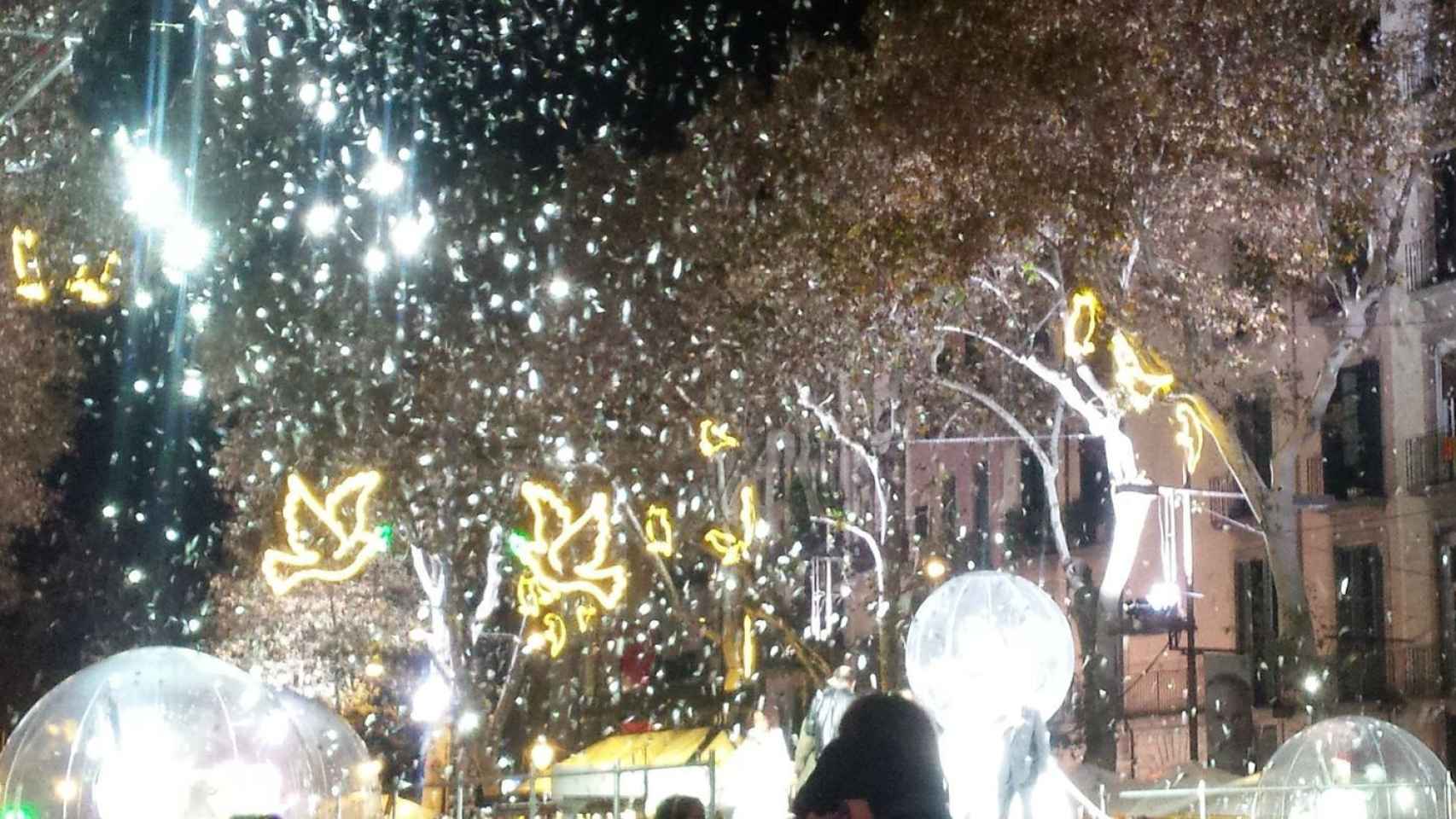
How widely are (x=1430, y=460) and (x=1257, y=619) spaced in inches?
179

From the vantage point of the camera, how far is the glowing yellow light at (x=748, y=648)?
30734mm

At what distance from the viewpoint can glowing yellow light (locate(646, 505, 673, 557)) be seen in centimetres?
2536

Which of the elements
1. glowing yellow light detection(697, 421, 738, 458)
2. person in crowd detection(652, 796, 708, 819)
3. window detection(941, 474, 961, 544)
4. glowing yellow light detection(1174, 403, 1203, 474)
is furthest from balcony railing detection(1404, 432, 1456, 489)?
person in crowd detection(652, 796, 708, 819)

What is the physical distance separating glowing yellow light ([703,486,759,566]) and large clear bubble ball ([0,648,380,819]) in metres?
13.3

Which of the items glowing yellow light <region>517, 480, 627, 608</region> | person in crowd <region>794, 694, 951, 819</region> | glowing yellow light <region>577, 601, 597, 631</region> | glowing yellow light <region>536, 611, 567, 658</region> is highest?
glowing yellow light <region>517, 480, 627, 608</region>

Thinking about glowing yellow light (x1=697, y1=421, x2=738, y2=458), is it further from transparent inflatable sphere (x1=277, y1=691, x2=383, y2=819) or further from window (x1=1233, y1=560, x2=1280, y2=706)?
window (x1=1233, y1=560, x2=1280, y2=706)

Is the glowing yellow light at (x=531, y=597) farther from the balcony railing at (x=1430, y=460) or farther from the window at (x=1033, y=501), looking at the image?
the window at (x=1033, y=501)

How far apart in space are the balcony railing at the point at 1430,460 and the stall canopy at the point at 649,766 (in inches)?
375

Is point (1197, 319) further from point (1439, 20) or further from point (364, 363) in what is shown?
point (364, 363)

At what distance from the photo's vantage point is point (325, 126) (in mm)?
22203

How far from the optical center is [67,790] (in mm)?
13109

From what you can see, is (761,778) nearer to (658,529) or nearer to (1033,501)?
(658,529)

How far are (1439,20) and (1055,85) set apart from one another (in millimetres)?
3919

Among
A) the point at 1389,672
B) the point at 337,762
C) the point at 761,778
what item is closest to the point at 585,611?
the point at 337,762
